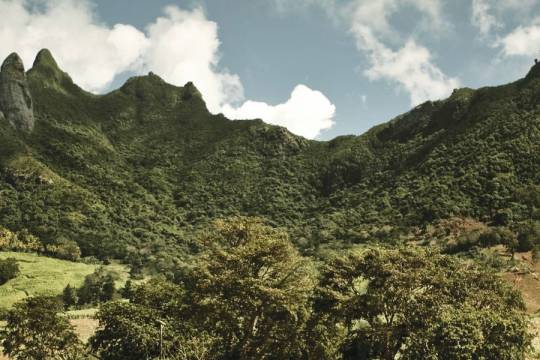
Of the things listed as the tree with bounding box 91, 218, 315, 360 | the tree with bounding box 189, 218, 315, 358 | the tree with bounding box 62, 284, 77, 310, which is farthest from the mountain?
the tree with bounding box 91, 218, 315, 360

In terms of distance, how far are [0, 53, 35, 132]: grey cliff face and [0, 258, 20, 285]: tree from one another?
88738 millimetres

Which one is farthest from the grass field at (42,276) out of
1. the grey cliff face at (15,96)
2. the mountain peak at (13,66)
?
the mountain peak at (13,66)

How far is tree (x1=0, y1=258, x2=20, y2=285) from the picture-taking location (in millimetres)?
84750

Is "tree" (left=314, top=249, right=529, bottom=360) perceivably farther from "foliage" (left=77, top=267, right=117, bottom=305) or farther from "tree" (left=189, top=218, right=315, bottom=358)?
"foliage" (left=77, top=267, right=117, bottom=305)

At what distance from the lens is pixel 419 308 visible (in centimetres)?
2453

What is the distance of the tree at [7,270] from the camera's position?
84750mm

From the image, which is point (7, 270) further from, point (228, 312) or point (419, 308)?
point (419, 308)

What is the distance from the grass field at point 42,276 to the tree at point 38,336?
55.6m

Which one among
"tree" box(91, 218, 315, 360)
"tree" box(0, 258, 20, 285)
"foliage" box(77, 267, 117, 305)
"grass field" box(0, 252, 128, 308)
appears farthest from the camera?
"tree" box(0, 258, 20, 285)

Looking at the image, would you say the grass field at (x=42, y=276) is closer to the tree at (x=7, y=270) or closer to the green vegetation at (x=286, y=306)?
the tree at (x=7, y=270)

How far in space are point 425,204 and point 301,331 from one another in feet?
Answer: 307

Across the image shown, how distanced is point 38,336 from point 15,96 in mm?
167092

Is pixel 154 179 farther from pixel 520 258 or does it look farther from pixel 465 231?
pixel 520 258

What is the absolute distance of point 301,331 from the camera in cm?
2820
